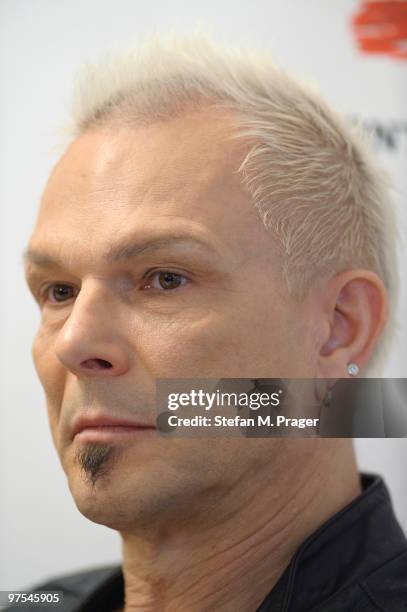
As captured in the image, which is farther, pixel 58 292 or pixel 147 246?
pixel 58 292

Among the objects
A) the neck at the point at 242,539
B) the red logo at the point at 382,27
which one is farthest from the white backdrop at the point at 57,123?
the neck at the point at 242,539

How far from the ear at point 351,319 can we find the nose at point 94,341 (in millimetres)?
249

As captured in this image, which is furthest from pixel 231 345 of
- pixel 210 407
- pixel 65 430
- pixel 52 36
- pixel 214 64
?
pixel 52 36

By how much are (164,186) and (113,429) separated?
286 mm

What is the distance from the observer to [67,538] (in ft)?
4.41

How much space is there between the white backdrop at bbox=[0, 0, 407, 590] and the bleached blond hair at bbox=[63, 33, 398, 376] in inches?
10.3

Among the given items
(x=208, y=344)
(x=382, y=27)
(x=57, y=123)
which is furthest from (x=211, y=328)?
(x=382, y=27)

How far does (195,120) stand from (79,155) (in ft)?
0.54

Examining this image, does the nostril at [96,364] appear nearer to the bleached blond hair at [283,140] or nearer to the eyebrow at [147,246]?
the eyebrow at [147,246]

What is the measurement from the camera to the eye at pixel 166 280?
950 millimetres

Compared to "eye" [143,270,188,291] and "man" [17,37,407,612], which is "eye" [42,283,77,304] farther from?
"eye" [143,270,188,291]

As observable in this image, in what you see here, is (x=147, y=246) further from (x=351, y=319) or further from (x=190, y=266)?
(x=351, y=319)

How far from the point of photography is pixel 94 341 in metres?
0.92

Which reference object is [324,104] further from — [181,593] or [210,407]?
[181,593]
